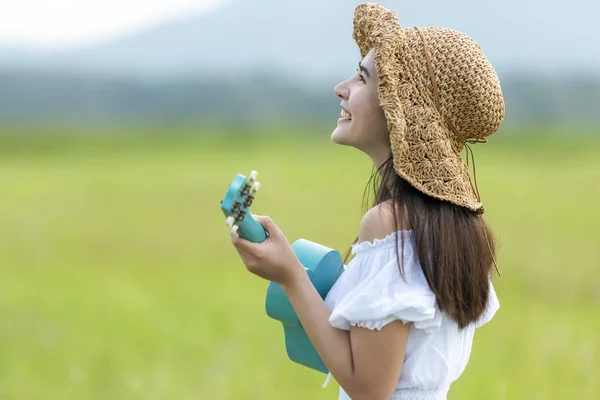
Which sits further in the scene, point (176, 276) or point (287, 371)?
point (176, 276)

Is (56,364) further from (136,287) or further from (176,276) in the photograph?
(176,276)

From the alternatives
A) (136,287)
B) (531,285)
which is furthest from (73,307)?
(531,285)

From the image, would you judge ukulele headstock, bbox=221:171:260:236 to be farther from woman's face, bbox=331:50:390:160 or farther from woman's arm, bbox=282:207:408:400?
woman's face, bbox=331:50:390:160

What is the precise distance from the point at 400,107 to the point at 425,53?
0.51 ft

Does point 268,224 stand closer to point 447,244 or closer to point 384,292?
point 384,292

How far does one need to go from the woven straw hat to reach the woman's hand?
0.32 m

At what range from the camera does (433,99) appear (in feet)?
6.51

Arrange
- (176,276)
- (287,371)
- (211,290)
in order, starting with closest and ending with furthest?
(287,371) < (211,290) < (176,276)

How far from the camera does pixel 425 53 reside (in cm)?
198

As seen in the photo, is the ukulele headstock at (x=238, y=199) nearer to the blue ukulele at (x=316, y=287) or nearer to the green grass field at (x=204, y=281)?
the blue ukulele at (x=316, y=287)

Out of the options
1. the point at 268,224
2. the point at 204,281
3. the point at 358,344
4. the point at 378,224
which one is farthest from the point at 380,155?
the point at 204,281

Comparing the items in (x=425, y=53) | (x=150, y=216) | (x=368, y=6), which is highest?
(x=150, y=216)

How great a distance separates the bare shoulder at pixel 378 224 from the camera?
6.23 feet

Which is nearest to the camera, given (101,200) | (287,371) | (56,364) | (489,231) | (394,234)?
(394,234)
